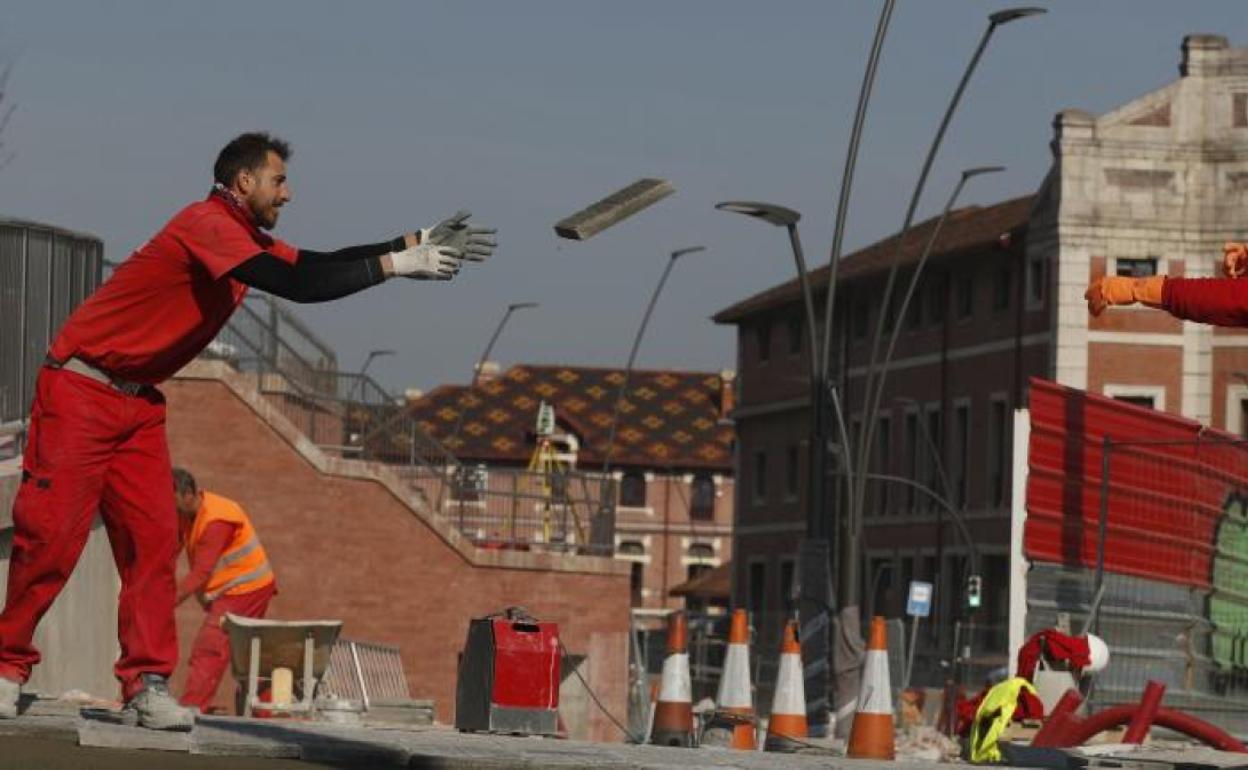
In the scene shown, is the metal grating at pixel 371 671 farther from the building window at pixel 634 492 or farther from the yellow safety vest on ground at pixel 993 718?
the building window at pixel 634 492

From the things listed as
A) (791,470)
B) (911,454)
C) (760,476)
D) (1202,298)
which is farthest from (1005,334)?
(1202,298)

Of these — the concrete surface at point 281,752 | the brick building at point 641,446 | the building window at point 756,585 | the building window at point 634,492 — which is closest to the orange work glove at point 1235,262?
the concrete surface at point 281,752

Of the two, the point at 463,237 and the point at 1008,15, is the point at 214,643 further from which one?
the point at 1008,15

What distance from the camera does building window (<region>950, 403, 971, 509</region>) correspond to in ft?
256

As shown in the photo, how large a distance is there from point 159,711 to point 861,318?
254 ft

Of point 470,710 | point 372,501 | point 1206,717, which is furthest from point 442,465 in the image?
point 470,710

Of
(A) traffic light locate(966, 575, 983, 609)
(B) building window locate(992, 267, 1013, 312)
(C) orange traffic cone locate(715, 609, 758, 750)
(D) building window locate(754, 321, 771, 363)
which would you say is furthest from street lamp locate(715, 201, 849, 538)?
(D) building window locate(754, 321, 771, 363)

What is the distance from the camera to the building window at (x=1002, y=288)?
75062 mm

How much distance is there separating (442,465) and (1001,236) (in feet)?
117

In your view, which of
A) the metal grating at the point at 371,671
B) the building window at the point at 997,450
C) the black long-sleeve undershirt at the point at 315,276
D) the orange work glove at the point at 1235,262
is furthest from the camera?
the building window at the point at 997,450

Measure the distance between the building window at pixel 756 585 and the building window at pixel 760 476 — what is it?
6.85ft

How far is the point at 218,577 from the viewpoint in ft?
54.3

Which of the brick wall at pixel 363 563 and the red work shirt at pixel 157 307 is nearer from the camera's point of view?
the red work shirt at pixel 157 307

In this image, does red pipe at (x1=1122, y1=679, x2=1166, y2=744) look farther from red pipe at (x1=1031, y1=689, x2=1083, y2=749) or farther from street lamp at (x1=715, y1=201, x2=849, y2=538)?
street lamp at (x1=715, y1=201, x2=849, y2=538)
